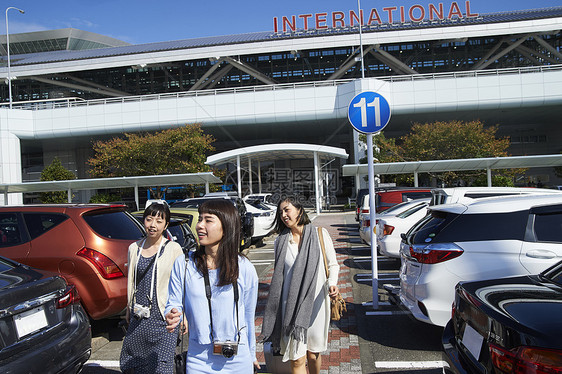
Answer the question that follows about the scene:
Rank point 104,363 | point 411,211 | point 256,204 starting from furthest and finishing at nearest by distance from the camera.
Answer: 1. point 256,204
2. point 411,211
3. point 104,363

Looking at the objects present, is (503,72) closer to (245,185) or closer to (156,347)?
(245,185)

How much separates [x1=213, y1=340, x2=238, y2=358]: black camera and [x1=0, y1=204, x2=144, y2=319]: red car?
275 centimetres

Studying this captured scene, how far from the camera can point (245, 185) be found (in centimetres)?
3394

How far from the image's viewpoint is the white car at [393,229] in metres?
8.07

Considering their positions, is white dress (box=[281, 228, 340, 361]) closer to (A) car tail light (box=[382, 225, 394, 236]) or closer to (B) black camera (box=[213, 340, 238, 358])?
(B) black camera (box=[213, 340, 238, 358])

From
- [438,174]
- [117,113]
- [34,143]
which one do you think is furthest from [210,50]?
[438,174]

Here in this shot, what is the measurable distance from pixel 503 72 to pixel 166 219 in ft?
110

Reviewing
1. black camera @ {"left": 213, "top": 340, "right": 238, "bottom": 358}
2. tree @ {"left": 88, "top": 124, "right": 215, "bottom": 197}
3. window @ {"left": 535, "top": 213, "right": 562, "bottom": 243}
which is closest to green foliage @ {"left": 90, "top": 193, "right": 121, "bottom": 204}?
tree @ {"left": 88, "top": 124, "right": 215, "bottom": 197}

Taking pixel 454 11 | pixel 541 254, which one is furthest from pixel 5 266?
pixel 454 11

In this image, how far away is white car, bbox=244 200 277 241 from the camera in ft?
40.2

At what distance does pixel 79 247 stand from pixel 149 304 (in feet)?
6.27

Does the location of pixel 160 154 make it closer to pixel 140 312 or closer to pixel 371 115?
pixel 371 115

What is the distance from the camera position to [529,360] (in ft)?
6.55

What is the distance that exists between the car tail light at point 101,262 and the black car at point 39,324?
2.59 feet
